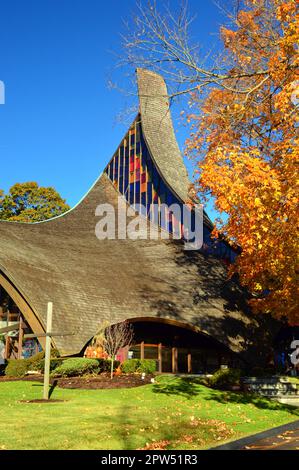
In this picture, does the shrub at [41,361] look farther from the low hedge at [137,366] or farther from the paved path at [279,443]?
the paved path at [279,443]

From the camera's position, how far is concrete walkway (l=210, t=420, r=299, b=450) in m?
8.95

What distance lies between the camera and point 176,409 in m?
14.0

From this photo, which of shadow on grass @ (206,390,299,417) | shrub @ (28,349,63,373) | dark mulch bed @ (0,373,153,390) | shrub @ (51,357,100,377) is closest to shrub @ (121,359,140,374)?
dark mulch bed @ (0,373,153,390)

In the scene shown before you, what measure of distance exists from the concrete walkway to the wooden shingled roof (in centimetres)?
1341

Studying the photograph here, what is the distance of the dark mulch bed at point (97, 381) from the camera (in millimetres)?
18891

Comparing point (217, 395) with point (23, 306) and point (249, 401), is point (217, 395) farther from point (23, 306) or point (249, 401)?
point (23, 306)

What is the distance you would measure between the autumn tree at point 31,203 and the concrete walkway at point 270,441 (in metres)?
50.6

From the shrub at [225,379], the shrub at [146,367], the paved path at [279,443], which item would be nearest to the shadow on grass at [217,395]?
the shrub at [225,379]

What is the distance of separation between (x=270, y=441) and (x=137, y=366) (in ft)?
48.6

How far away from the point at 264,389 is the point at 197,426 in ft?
41.0

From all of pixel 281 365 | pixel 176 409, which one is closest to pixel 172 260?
pixel 281 365

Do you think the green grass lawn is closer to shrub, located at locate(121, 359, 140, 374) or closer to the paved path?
the paved path
